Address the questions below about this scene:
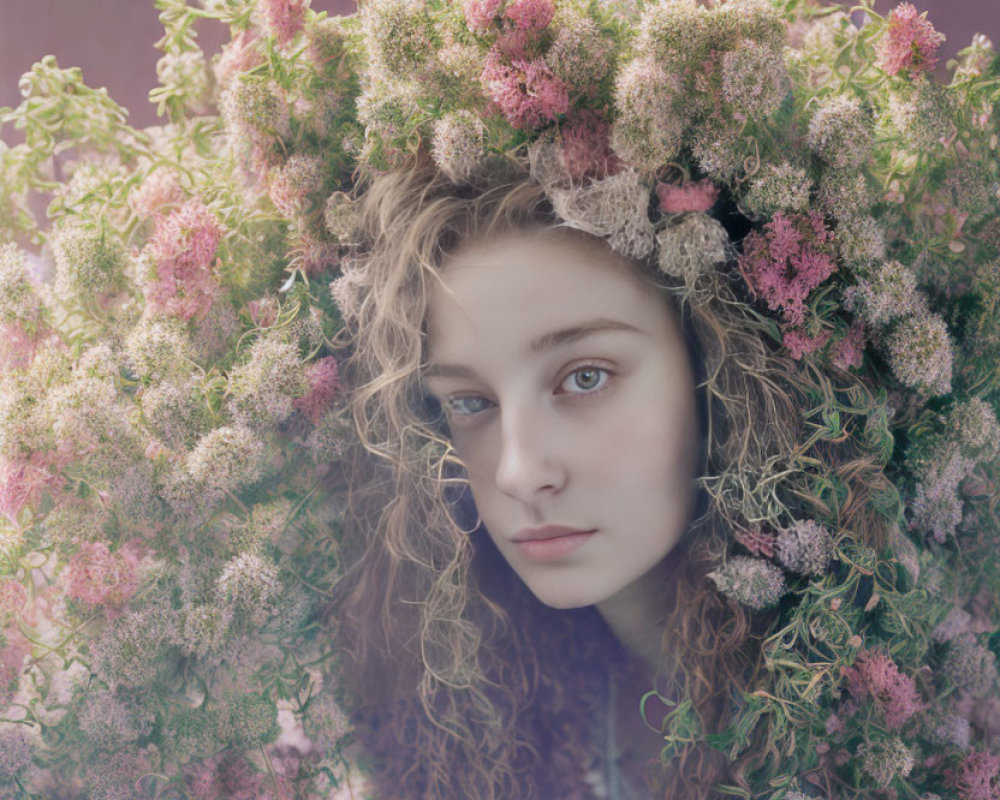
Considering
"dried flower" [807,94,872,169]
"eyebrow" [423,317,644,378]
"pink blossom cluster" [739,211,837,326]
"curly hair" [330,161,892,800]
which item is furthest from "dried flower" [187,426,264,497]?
"dried flower" [807,94,872,169]

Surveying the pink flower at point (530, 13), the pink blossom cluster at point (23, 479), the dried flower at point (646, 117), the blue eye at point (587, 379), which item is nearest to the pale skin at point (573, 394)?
the blue eye at point (587, 379)

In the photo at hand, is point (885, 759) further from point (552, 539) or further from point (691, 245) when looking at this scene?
point (691, 245)

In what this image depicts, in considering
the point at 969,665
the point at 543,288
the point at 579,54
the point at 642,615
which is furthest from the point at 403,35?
the point at 969,665

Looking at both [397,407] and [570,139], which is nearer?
[570,139]

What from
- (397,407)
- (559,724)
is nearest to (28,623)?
(397,407)

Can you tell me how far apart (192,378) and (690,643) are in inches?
25.8

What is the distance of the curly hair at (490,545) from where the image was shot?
0.99 meters

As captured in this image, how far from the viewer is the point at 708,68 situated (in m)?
0.92

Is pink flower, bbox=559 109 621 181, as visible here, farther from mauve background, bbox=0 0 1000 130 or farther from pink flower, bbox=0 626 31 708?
pink flower, bbox=0 626 31 708

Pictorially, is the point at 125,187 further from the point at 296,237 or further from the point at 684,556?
the point at 684,556

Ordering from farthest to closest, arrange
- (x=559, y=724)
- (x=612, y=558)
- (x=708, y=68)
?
(x=559, y=724)
(x=612, y=558)
(x=708, y=68)

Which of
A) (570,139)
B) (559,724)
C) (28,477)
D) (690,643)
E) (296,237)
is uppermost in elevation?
(570,139)

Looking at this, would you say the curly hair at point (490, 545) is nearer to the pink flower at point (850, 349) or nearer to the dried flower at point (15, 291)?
the pink flower at point (850, 349)

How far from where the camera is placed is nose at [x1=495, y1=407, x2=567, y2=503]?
99cm
